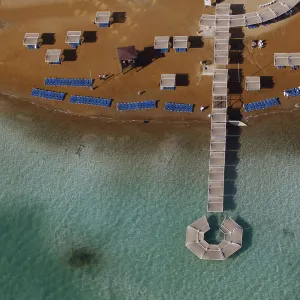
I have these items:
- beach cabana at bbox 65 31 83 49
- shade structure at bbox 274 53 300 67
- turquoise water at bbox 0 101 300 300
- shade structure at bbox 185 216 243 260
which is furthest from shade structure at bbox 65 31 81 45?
shade structure at bbox 185 216 243 260

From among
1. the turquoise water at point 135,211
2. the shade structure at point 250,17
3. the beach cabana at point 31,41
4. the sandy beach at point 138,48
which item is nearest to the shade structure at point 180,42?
the sandy beach at point 138,48

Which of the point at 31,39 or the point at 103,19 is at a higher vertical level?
the point at 103,19

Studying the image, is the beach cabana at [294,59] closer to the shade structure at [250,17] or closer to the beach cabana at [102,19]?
the shade structure at [250,17]

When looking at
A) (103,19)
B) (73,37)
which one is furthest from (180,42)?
(73,37)

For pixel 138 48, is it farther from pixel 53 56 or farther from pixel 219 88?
pixel 219 88

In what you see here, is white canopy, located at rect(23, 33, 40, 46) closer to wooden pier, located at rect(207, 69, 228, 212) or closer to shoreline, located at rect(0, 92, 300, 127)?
shoreline, located at rect(0, 92, 300, 127)

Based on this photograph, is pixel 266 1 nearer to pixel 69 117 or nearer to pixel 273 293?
pixel 69 117
